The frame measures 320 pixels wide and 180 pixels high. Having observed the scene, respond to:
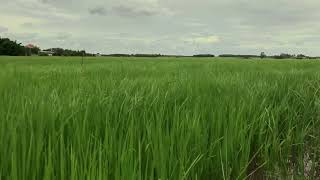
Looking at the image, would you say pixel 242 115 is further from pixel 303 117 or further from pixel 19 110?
pixel 19 110

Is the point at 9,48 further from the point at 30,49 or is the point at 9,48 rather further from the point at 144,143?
the point at 144,143

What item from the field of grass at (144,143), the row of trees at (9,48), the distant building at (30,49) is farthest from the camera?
the distant building at (30,49)

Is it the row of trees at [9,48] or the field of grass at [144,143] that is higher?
the field of grass at [144,143]

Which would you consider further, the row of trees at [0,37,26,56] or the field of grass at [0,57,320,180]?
the row of trees at [0,37,26,56]

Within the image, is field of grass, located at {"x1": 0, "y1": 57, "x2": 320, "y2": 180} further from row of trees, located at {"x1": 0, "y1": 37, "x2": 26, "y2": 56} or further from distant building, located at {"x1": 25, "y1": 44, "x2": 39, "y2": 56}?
distant building, located at {"x1": 25, "y1": 44, "x2": 39, "y2": 56}

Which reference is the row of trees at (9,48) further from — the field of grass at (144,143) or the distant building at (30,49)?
the field of grass at (144,143)

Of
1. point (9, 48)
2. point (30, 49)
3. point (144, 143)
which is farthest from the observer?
point (30, 49)

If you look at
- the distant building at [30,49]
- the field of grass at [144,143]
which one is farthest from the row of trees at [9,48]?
the field of grass at [144,143]

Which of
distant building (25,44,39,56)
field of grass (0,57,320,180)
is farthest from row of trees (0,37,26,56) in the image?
field of grass (0,57,320,180)

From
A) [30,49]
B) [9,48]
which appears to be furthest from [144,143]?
[30,49]

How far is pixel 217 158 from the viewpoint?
6.09 ft

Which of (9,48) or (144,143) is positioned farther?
(9,48)

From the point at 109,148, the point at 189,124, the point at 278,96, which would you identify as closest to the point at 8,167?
the point at 109,148

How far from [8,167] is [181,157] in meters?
0.57
